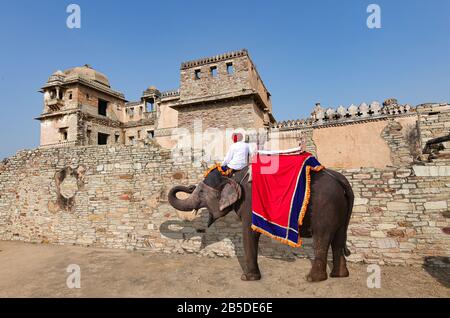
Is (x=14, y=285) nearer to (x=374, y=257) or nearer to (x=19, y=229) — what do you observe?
(x=19, y=229)

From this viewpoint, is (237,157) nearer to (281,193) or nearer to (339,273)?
(281,193)

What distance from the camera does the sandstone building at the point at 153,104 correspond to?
15.7 m

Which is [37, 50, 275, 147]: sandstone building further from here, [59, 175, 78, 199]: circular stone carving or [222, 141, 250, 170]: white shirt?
[222, 141, 250, 170]: white shirt

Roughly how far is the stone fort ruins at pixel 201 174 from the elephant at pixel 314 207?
1.62m

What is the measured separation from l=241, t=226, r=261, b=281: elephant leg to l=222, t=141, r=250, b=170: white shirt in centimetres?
117

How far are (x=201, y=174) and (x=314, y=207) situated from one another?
3701 millimetres

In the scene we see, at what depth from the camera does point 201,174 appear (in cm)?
693

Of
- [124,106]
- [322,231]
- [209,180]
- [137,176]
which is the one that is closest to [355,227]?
[322,231]

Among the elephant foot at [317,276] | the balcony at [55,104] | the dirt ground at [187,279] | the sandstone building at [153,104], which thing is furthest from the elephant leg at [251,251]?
the balcony at [55,104]

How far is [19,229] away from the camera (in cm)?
905

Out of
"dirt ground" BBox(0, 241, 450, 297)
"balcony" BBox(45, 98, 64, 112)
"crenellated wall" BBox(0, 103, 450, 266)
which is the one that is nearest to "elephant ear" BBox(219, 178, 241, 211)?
"dirt ground" BBox(0, 241, 450, 297)

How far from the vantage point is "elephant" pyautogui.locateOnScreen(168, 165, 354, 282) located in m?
3.86

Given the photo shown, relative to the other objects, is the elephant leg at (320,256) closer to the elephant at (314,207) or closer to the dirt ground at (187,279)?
the elephant at (314,207)
